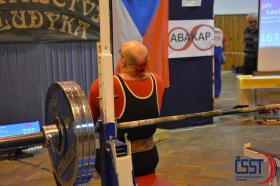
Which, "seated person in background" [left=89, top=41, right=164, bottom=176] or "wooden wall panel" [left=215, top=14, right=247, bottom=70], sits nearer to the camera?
"seated person in background" [left=89, top=41, right=164, bottom=176]

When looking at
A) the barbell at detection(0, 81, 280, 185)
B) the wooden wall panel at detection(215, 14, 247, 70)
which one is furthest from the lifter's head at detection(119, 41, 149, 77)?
the wooden wall panel at detection(215, 14, 247, 70)

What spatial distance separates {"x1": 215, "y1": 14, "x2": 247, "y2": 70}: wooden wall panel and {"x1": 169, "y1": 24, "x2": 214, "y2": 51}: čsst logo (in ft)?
25.5

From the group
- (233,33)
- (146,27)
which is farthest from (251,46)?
(233,33)

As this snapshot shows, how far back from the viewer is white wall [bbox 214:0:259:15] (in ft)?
41.3

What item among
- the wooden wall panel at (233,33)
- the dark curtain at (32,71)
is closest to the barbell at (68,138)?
the dark curtain at (32,71)

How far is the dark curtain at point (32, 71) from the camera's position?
427 cm

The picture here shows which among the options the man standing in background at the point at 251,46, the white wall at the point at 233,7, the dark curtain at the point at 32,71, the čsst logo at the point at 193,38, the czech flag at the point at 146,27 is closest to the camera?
the dark curtain at the point at 32,71

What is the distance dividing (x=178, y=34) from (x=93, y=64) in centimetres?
108

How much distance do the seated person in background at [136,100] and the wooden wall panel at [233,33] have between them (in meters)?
10.8

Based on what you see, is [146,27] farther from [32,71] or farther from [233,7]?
[233,7]

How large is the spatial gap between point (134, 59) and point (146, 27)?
2562 mm

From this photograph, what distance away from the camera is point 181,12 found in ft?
16.2

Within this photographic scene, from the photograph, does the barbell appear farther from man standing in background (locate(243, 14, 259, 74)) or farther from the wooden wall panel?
the wooden wall panel

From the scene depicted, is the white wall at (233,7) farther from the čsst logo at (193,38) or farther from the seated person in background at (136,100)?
the seated person in background at (136,100)
